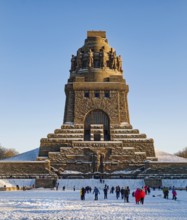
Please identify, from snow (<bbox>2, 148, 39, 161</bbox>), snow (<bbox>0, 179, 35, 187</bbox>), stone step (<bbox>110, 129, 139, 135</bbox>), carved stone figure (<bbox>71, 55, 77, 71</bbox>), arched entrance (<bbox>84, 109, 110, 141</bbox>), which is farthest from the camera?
carved stone figure (<bbox>71, 55, 77, 71</bbox>)

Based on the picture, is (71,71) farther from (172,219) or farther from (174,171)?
(172,219)

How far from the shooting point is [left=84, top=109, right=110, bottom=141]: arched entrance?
50.0 m

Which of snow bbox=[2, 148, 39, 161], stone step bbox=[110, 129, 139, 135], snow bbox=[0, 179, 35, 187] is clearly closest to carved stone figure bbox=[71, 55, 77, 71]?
stone step bbox=[110, 129, 139, 135]

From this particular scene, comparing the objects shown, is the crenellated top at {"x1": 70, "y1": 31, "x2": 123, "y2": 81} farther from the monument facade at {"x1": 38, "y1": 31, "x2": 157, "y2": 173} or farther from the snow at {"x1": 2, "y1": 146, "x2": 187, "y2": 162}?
Answer: the snow at {"x1": 2, "y1": 146, "x2": 187, "y2": 162}

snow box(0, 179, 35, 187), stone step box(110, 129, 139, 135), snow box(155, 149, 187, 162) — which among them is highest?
stone step box(110, 129, 139, 135)

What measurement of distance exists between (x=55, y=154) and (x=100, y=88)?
45.0 feet

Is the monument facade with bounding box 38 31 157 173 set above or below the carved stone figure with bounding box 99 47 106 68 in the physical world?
below

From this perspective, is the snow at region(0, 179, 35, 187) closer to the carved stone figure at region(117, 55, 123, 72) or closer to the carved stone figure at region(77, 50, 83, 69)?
the carved stone figure at region(77, 50, 83, 69)

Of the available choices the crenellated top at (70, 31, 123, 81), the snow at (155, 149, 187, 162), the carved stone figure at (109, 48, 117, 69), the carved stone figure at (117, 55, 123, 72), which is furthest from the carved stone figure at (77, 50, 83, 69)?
the snow at (155, 149, 187, 162)

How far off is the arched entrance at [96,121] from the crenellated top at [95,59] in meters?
7.75

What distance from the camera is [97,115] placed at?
5141cm

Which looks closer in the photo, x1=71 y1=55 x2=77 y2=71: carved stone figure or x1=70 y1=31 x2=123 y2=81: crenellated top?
x1=70 y1=31 x2=123 y2=81: crenellated top

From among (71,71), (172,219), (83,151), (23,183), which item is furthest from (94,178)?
(172,219)

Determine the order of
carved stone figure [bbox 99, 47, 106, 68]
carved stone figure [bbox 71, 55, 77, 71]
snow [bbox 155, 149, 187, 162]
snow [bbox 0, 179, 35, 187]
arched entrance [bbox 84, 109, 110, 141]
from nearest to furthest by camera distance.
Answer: snow [bbox 0, 179, 35, 187] < snow [bbox 155, 149, 187, 162] < arched entrance [bbox 84, 109, 110, 141] < carved stone figure [bbox 99, 47, 106, 68] < carved stone figure [bbox 71, 55, 77, 71]
